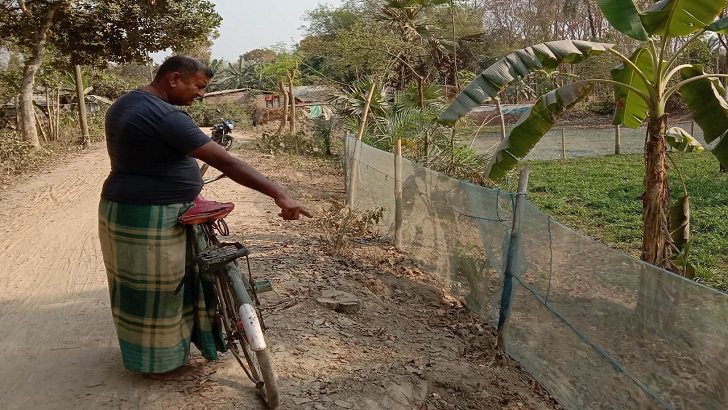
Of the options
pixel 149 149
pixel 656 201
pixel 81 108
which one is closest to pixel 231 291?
pixel 149 149

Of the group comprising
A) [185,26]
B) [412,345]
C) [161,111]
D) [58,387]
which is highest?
[185,26]

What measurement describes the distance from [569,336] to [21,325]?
3719 mm

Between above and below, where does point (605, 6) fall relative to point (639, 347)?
above

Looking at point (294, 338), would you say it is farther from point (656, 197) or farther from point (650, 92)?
point (650, 92)

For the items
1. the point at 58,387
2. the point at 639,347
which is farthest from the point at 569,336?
the point at 58,387

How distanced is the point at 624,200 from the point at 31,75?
41.2 ft

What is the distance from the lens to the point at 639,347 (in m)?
3.12

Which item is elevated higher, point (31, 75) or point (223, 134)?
point (31, 75)

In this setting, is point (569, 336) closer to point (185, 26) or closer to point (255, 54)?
point (185, 26)

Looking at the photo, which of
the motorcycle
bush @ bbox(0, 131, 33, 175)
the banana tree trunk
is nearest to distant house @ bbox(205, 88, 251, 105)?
bush @ bbox(0, 131, 33, 175)

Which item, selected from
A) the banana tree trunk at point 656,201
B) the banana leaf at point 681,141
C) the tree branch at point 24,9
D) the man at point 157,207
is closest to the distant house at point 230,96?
the tree branch at point 24,9

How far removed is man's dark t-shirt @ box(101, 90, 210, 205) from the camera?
2.71m

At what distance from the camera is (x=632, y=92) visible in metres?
5.84

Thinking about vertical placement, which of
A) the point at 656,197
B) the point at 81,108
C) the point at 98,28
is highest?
the point at 98,28
